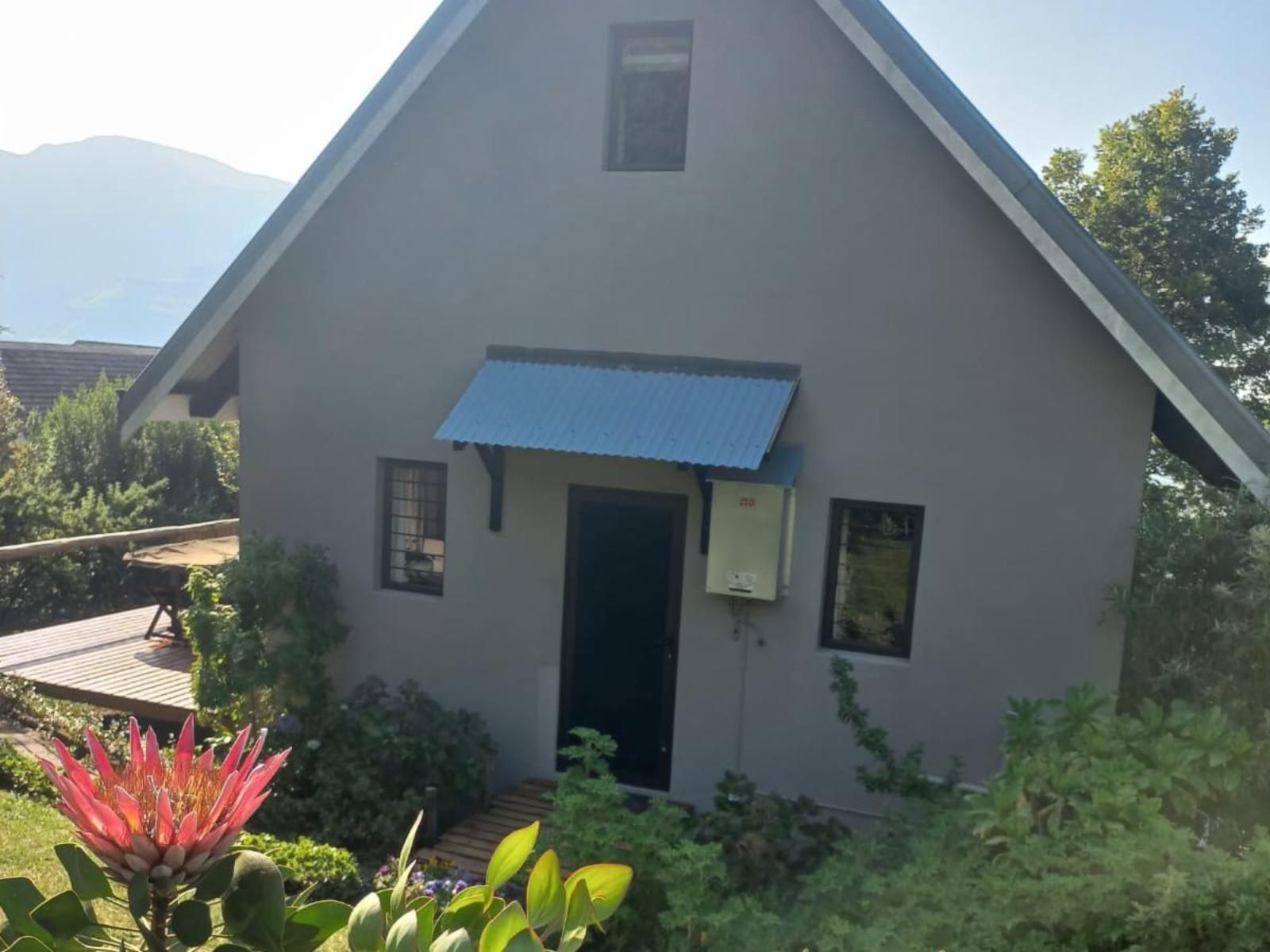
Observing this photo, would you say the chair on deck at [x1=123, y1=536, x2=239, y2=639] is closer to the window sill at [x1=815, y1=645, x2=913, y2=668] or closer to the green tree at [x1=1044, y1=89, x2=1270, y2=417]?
the window sill at [x1=815, y1=645, x2=913, y2=668]

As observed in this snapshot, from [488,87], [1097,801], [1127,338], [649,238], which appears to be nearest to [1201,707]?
[1097,801]

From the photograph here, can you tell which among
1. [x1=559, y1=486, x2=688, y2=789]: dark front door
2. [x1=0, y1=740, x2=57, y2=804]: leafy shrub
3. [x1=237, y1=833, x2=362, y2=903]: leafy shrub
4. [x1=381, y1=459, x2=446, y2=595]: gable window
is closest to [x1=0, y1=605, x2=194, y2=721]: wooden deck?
[x1=0, y1=740, x2=57, y2=804]: leafy shrub

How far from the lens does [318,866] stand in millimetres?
6219

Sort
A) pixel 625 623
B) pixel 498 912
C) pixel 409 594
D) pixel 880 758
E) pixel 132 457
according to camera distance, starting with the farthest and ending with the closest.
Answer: pixel 132 457, pixel 409 594, pixel 625 623, pixel 880 758, pixel 498 912

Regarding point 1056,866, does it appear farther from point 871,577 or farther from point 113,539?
point 113,539

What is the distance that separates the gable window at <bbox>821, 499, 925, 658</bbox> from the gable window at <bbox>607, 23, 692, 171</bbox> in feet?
10.1

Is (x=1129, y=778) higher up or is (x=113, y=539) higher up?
(x=1129, y=778)

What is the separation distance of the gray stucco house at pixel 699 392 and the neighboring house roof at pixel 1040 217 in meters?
0.02

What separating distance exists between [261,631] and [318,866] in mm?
2405

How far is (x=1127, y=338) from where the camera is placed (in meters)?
6.21

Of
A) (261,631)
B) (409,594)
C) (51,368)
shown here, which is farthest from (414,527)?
(51,368)

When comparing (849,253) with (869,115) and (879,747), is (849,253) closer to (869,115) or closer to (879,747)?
(869,115)

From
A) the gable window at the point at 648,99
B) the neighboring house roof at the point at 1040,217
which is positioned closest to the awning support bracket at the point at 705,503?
the gable window at the point at 648,99

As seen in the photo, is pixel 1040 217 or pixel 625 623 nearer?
pixel 1040 217
